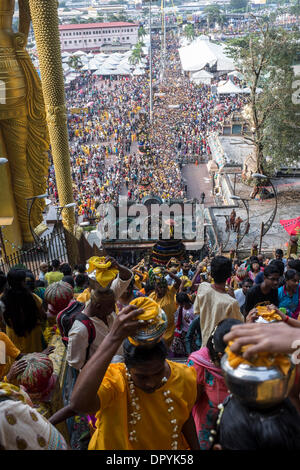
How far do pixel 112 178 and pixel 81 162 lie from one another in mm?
2661

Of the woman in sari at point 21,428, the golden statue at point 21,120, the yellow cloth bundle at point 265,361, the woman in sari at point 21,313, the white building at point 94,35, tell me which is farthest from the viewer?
the white building at point 94,35

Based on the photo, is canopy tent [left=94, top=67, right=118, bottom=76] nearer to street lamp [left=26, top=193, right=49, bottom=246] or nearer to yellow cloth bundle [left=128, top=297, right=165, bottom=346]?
street lamp [left=26, top=193, right=49, bottom=246]

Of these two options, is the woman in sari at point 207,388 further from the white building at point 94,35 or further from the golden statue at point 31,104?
the white building at point 94,35

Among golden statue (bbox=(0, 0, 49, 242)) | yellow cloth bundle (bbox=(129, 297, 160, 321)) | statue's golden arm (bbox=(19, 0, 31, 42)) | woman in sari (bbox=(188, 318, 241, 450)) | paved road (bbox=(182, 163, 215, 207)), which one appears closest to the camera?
yellow cloth bundle (bbox=(129, 297, 160, 321))

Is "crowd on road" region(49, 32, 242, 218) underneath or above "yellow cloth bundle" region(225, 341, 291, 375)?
underneath

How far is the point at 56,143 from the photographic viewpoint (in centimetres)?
976

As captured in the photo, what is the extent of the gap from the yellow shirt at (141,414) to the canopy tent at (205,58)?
40.9 meters

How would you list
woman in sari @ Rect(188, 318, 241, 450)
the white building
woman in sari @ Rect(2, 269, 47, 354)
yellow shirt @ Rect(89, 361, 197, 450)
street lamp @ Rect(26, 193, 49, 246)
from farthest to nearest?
1. the white building
2. street lamp @ Rect(26, 193, 49, 246)
3. woman in sari @ Rect(2, 269, 47, 354)
4. woman in sari @ Rect(188, 318, 241, 450)
5. yellow shirt @ Rect(89, 361, 197, 450)

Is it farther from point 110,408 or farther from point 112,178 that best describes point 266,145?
point 110,408

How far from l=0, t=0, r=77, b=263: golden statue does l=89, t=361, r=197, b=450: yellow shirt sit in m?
7.67

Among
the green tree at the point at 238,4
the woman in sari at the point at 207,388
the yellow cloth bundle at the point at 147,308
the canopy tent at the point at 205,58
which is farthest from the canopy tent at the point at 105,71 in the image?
the green tree at the point at 238,4

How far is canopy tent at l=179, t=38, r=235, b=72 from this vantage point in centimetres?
3978

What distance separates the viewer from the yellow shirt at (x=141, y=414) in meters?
1.84

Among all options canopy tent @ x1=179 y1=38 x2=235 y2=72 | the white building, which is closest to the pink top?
canopy tent @ x1=179 y1=38 x2=235 y2=72
